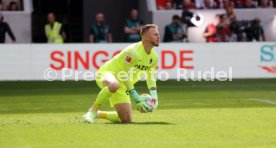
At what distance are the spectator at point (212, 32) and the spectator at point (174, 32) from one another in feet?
3.52

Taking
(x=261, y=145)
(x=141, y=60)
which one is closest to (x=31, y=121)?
(x=141, y=60)

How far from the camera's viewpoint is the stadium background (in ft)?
42.3

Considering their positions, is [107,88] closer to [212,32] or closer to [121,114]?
[121,114]

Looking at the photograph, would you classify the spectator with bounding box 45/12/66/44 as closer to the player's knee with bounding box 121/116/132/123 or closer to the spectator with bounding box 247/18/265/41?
the spectator with bounding box 247/18/265/41

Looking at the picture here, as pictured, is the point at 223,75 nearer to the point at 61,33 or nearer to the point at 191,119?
the point at 61,33

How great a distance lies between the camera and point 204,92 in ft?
76.6

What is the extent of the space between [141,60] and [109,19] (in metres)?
21.0

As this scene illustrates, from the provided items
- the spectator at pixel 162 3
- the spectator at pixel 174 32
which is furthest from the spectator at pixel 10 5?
the spectator at pixel 174 32

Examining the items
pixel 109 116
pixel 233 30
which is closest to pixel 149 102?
pixel 109 116

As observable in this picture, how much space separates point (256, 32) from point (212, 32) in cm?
149

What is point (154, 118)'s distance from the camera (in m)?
16.2

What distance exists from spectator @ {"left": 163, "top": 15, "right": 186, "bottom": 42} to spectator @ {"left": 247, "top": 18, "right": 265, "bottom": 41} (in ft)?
8.08

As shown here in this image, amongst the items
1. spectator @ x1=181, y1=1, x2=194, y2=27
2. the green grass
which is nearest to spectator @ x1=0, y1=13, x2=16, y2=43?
the green grass

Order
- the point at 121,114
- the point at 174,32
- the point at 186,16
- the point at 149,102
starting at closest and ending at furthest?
the point at 149,102
the point at 121,114
the point at 174,32
the point at 186,16
